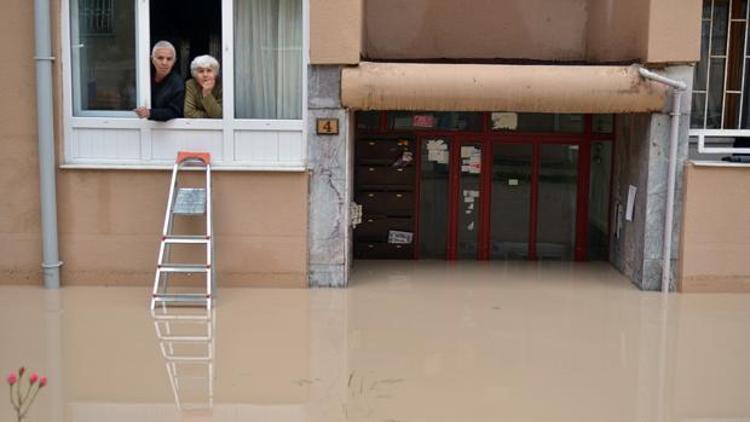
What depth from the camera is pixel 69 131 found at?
31.0ft

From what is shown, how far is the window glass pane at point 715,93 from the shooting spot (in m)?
9.94

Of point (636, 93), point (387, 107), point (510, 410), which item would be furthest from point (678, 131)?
point (510, 410)

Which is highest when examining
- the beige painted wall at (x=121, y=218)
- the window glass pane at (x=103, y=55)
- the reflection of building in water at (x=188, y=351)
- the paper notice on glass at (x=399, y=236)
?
the window glass pane at (x=103, y=55)

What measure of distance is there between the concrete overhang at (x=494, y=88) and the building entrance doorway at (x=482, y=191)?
69.6 inches

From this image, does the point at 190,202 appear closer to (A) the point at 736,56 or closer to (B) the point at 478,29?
(B) the point at 478,29

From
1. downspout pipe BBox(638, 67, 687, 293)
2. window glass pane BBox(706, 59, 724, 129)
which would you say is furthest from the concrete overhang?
window glass pane BBox(706, 59, 724, 129)

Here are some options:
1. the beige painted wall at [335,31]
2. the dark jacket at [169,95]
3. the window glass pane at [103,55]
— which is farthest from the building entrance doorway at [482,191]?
the window glass pane at [103,55]

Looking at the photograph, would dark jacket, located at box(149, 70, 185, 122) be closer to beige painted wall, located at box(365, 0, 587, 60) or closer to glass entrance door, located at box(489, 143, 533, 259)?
beige painted wall, located at box(365, 0, 587, 60)

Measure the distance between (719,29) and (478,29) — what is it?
2811 millimetres

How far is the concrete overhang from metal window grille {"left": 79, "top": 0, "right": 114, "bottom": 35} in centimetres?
258

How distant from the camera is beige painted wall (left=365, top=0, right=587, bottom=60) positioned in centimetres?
1100

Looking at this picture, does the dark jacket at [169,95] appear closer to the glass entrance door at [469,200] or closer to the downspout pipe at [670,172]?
the glass entrance door at [469,200]

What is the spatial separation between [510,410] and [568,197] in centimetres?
574

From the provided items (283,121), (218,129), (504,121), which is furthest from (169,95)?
(504,121)
